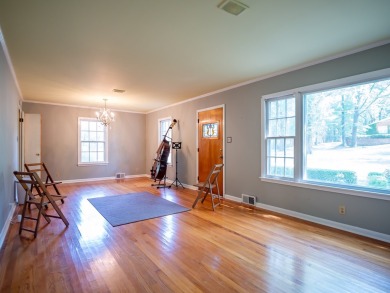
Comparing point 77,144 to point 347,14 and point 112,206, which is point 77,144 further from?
point 347,14

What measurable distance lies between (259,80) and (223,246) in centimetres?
308

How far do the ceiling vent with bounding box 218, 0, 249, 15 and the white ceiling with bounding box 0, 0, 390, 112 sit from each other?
0.07 m

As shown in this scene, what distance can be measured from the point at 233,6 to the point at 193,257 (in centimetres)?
256

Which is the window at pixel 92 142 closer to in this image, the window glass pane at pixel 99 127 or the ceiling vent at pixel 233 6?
the window glass pane at pixel 99 127

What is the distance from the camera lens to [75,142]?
272 inches

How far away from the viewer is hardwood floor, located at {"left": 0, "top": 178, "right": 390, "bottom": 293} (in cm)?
188

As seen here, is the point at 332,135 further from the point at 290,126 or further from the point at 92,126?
the point at 92,126

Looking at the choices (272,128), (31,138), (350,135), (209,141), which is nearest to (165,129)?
(209,141)

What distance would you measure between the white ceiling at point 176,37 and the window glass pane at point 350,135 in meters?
0.64

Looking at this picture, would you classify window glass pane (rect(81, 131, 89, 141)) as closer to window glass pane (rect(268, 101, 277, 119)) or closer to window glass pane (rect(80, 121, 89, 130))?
window glass pane (rect(80, 121, 89, 130))

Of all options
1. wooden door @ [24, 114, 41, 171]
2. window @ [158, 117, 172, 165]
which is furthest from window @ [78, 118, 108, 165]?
window @ [158, 117, 172, 165]

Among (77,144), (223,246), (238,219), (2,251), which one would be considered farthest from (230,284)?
(77,144)

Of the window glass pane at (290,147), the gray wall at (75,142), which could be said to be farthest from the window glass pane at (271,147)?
the gray wall at (75,142)

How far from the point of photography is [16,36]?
2561 mm
